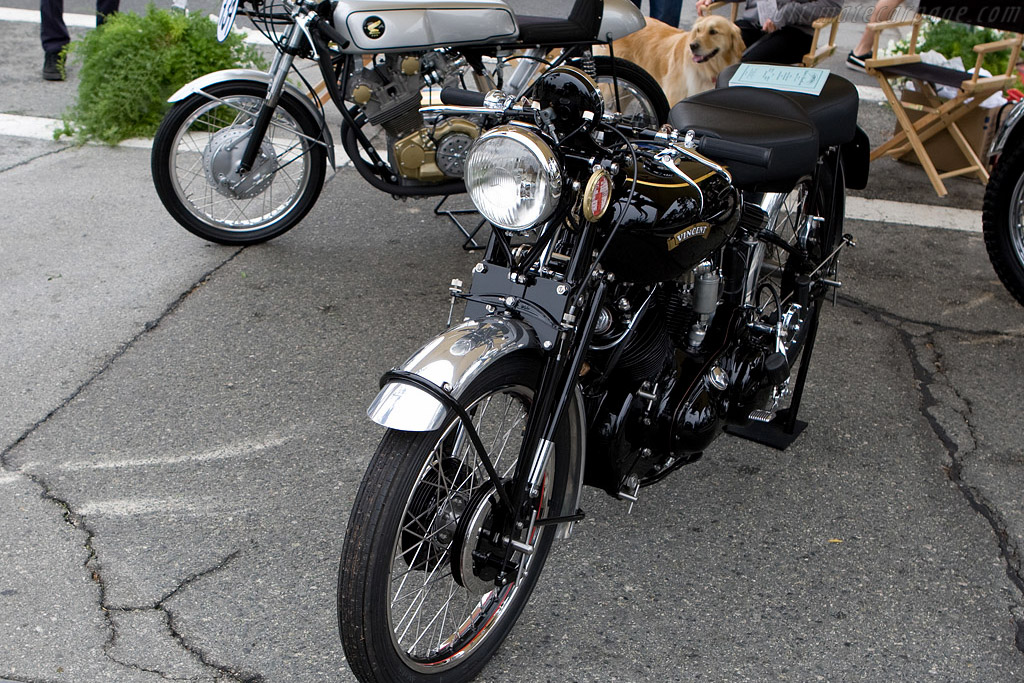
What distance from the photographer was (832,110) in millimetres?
3143

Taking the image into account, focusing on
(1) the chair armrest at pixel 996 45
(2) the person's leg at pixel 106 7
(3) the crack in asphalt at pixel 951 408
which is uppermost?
(1) the chair armrest at pixel 996 45

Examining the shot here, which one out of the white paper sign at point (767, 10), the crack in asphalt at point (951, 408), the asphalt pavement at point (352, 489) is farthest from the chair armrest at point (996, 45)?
the crack in asphalt at point (951, 408)

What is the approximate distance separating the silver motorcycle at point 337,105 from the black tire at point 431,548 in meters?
2.33

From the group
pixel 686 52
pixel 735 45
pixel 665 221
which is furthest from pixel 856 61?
pixel 665 221

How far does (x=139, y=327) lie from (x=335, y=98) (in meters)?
1.28

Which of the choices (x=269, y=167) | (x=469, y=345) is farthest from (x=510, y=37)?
(x=469, y=345)

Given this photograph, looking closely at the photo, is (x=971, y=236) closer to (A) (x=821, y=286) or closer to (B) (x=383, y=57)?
(A) (x=821, y=286)

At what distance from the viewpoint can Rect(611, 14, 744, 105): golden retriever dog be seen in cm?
580

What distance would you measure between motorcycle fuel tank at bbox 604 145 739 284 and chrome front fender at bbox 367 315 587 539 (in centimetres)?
31

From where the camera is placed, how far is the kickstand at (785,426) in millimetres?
3291

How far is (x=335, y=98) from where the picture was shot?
4.35 m

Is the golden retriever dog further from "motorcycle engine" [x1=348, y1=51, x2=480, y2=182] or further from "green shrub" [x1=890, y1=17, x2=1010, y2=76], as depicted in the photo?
"motorcycle engine" [x1=348, y1=51, x2=480, y2=182]

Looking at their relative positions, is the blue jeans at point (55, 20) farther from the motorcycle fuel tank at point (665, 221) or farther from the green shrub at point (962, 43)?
the motorcycle fuel tank at point (665, 221)

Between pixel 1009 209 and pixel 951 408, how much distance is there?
3.48ft
